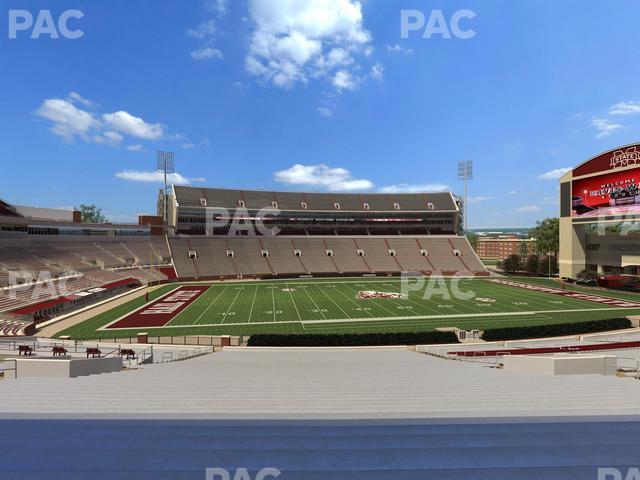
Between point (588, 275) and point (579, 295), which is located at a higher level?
point (588, 275)

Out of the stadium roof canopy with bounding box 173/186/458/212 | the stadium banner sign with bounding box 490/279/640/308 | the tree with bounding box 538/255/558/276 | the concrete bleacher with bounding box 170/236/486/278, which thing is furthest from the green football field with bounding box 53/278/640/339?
the stadium roof canopy with bounding box 173/186/458/212

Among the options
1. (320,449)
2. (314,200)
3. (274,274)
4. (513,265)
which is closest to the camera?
(320,449)

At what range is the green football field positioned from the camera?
90.8 ft

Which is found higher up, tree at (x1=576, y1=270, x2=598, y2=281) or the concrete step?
the concrete step

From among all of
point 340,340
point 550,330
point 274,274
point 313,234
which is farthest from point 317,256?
point 550,330

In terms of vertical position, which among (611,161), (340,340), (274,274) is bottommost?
(340,340)

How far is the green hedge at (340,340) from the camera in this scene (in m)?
21.5

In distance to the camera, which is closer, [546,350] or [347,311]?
[546,350]

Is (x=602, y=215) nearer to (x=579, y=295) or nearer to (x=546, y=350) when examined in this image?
(x=579, y=295)

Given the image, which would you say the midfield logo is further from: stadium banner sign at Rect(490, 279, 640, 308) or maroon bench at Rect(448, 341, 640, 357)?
maroon bench at Rect(448, 341, 640, 357)

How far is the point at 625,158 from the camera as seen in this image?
159 ft

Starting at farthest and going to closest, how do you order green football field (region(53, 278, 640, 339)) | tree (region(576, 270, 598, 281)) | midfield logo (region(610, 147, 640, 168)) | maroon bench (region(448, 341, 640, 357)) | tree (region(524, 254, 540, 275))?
tree (region(524, 254, 540, 275)) < tree (region(576, 270, 598, 281)) < midfield logo (region(610, 147, 640, 168)) < green football field (region(53, 278, 640, 339)) < maroon bench (region(448, 341, 640, 357))

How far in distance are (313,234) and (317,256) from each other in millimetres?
9025

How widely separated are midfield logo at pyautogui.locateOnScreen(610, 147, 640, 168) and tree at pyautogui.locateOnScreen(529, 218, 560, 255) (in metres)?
22.8
